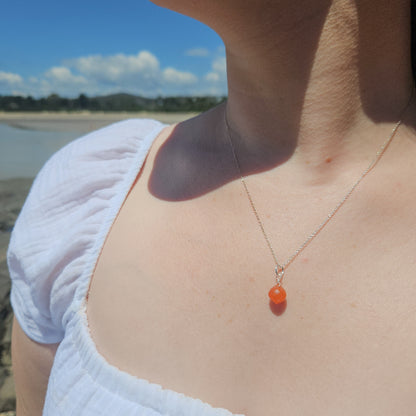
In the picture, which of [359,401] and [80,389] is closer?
[359,401]

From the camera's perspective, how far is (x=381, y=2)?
0.61 metres

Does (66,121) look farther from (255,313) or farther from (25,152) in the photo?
(255,313)

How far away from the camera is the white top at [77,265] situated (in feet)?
1.96

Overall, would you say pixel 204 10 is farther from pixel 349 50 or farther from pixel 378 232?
pixel 378 232

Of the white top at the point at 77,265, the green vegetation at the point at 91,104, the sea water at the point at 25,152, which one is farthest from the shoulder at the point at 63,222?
the green vegetation at the point at 91,104

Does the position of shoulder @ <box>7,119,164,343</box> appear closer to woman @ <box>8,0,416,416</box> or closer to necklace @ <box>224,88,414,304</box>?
woman @ <box>8,0,416,416</box>

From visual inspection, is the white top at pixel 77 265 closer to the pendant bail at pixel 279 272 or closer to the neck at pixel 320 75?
the pendant bail at pixel 279 272

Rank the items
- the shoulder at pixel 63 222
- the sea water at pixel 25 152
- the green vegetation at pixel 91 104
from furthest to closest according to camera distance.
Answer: the green vegetation at pixel 91 104 < the sea water at pixel 25 152 < the shoulder at pixel 63 222

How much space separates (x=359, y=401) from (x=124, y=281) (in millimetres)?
437

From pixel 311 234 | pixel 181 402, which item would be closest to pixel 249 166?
pixel 311 234

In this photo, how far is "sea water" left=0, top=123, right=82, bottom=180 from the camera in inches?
260

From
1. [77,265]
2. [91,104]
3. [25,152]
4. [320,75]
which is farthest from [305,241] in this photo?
[91,104]

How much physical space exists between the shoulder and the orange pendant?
0.38m

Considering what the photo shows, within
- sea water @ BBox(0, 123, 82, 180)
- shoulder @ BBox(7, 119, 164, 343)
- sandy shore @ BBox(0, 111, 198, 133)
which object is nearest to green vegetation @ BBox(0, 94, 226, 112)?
sandy shore @ BBox(0, 111, 198, 133)
